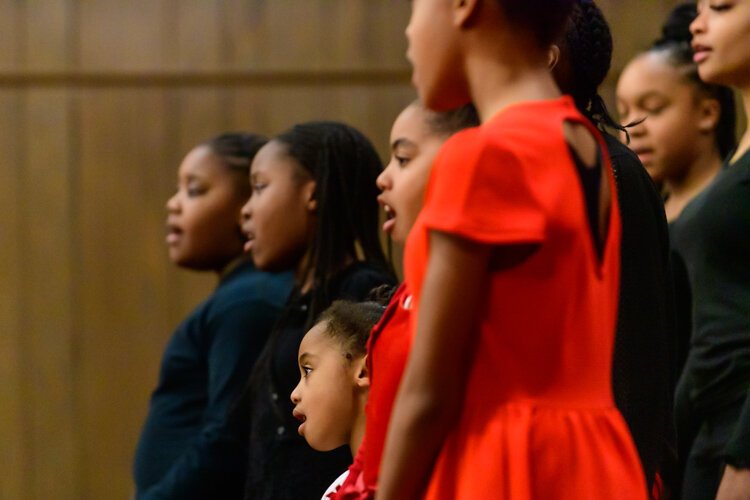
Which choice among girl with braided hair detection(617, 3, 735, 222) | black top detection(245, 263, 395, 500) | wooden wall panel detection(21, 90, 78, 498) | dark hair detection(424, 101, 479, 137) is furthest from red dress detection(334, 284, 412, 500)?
wooden wall panel detection(21, 90, 78, 498)

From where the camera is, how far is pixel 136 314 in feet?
14.3

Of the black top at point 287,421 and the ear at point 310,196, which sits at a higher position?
the ear at point 310,196

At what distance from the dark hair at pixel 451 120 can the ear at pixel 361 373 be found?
0.40 meters

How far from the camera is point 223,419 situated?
9.04ft

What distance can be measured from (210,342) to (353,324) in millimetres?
922

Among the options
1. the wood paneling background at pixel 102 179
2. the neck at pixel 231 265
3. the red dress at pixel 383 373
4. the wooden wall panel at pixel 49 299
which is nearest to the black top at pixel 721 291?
the red dress at pixel 383 373

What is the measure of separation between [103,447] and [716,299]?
8.46 feet

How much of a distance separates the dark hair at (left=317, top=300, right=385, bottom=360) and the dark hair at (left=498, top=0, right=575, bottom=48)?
0.76 meters

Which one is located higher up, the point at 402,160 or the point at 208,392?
the point at 402,160

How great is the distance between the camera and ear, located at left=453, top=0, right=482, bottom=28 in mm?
1365

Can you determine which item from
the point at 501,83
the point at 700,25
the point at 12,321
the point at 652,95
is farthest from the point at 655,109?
the point at 12,321

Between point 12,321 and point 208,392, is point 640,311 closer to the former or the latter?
point 208,392

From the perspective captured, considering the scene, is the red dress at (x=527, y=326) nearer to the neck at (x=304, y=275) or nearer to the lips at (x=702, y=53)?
the lips at (x=702, y=53)

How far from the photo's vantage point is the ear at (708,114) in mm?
2916
